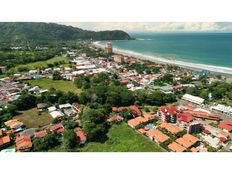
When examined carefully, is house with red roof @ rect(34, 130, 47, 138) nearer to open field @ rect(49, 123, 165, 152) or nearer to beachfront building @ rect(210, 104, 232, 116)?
open field @ rect(49, 123, 165, 152)

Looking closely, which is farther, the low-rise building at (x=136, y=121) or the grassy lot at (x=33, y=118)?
the grassy lot at (x=33, y=118)

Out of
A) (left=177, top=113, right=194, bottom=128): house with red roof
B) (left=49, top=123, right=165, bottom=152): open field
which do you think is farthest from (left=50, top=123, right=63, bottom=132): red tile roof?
(left=177, top=113, right=194, bottom=128): house with red roof

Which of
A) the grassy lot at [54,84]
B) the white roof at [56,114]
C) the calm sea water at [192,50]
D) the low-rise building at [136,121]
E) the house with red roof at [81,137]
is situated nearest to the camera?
the house with red roof at [81,137]

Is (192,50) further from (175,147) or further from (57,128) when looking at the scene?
(57,128)

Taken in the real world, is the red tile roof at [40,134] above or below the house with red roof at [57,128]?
above

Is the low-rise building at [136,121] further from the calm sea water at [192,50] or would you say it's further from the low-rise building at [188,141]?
the calm sea water at [192,50]

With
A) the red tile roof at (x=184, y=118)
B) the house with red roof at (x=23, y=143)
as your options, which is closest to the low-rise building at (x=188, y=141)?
the red tile roof at (x=184, y=118)

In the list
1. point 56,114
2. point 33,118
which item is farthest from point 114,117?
point 33,118
